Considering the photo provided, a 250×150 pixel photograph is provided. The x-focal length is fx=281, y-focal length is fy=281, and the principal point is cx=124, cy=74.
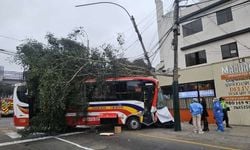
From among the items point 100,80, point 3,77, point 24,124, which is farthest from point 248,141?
point 3,77

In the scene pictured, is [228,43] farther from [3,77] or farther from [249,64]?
[3,77]

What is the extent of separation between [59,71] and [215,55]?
589 inches

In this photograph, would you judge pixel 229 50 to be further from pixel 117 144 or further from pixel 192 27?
pixel 117 144

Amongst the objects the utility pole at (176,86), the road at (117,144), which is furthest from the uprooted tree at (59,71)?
the utility pole at (176,86)

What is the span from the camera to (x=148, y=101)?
623 inches

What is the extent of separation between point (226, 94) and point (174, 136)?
6.51 m

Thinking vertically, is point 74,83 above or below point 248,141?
above

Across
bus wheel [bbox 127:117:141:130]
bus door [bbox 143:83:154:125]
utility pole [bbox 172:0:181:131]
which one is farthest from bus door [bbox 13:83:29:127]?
utility pole [bbox 172:0:181:131]

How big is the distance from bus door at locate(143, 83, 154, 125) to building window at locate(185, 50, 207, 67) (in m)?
11.5

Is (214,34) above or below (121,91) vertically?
above

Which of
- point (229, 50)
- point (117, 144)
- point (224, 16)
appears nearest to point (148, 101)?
point (117, 144)

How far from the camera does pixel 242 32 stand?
73.2 feet

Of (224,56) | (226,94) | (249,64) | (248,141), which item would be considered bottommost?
(248,141)

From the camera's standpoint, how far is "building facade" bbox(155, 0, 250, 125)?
1694 centimetres
